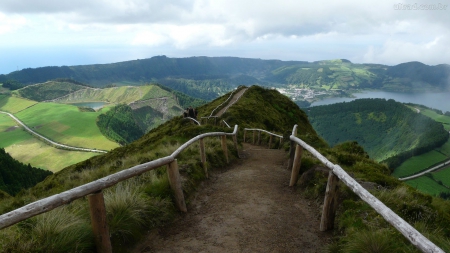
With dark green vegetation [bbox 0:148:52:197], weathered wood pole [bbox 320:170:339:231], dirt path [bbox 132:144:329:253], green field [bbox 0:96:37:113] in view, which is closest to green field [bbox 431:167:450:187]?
dirt path [bbox 132:144:329:253]

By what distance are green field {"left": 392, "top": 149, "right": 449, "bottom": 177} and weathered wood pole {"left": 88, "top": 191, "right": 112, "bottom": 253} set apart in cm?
10359

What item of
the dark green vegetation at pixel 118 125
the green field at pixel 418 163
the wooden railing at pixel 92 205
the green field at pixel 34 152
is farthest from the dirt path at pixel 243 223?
the dark green vegetation at pixel 118 125

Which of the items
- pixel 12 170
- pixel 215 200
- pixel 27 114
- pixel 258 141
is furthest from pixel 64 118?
pixel 215 200

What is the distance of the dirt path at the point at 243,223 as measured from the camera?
5.07 m

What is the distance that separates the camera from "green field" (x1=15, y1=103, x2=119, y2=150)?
125088 millimetres

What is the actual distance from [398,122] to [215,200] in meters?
171

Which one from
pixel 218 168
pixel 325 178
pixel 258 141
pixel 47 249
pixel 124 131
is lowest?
pixel 124 131

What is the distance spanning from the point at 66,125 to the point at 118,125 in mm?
25454

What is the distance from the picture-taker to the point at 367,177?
8.88 m

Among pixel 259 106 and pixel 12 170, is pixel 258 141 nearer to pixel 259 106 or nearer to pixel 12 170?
pixel 259 106

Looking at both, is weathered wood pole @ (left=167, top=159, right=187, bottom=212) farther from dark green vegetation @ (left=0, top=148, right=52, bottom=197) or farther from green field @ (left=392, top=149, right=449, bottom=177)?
green field @ (left=392, top=149, right=449, bottom=177)

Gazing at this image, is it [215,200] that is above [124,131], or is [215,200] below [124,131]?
above

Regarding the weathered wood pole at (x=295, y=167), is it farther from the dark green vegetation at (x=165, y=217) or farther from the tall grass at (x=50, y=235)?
the tall grass at (x=50, y=235)

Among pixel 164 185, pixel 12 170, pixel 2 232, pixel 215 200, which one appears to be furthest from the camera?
pixel 12 170
